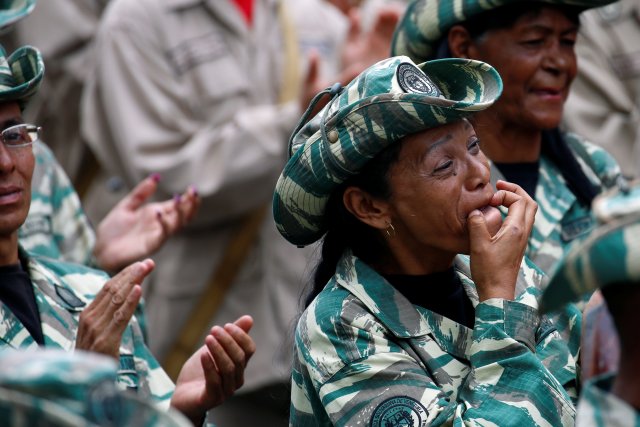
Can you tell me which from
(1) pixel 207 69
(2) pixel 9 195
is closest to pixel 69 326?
(2) pixel 9 195

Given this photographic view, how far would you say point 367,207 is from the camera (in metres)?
3.41

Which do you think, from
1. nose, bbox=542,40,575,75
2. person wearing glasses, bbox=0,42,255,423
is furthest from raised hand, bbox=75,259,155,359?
nose, bbox=542,40,575,75

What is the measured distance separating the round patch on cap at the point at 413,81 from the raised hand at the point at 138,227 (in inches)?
64.0

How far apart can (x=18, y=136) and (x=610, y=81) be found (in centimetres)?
357

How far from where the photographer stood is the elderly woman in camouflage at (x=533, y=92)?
4.31 m

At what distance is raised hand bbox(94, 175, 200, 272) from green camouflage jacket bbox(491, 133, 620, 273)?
1.18m

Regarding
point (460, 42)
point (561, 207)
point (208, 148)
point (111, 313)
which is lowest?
point (208, 148)

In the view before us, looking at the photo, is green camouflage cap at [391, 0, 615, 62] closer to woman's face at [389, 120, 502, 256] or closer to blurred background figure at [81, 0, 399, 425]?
woman's face at [389, 120, 502, 256]

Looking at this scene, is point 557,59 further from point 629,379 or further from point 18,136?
point 629,379

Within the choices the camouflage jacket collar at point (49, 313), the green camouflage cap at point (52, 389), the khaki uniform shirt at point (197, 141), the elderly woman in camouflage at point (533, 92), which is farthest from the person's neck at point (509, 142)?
the green camouflage cap at point (52, 389)

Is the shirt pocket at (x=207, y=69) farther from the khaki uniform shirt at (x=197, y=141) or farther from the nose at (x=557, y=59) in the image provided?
the nose at (x=557, y=59)

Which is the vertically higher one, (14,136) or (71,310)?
(14,136)

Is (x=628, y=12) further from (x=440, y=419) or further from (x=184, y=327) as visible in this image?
(x=440, y=419)

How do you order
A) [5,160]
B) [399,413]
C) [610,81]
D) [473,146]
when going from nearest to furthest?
[399,413]
[473,146]
[5,160]
[610,81]
